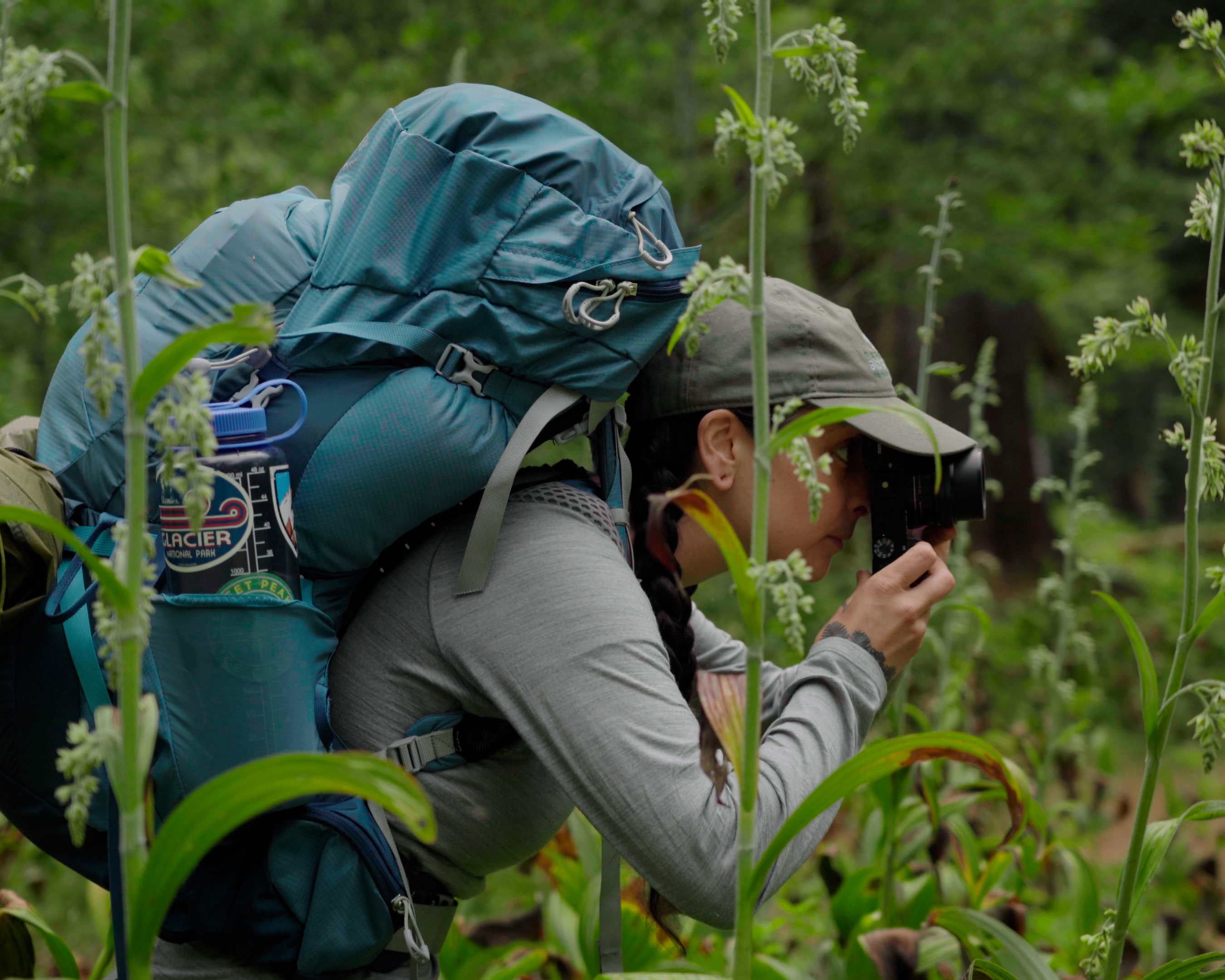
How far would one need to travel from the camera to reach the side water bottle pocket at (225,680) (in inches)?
47.7

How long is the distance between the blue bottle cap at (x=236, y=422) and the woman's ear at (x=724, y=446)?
2.21 feet

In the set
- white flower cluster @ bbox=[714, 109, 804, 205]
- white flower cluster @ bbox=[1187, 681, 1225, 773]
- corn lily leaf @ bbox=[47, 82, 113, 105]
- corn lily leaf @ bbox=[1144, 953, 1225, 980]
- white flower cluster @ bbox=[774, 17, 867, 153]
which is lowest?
corn lily leaf @ bbox=[1144, 953, 1225, 980]

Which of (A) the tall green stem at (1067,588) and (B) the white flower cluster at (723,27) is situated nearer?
(B) the white flower cluster at (723,27)

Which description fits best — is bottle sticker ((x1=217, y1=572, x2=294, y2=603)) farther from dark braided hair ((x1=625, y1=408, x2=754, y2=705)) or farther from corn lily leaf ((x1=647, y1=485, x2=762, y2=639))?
dark braided hair ((x1=625, y1=408, x2=754, y2=705))

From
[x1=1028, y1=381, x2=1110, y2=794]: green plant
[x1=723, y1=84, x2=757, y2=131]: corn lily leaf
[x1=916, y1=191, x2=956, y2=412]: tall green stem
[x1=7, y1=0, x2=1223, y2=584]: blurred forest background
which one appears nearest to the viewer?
[x1=723, y1=84, x2=757, y2=131]: corn lily leaf

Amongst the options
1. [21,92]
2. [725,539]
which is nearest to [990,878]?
[725,539]

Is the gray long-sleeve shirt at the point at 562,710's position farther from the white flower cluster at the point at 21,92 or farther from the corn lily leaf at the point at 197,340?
the white flower cluster at the point at 21,92

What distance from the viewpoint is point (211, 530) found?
119 cm

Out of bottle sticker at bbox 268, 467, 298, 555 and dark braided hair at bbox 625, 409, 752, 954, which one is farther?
dark braided hair at bbox 625, 409, 752, 954

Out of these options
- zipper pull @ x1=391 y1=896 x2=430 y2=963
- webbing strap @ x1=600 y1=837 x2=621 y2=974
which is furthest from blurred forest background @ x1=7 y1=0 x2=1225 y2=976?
zipper pull @ x1=391 y1=896 x2=430 y2=963

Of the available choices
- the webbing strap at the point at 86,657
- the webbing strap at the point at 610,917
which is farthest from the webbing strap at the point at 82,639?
the webbing strap at the point at 610,917

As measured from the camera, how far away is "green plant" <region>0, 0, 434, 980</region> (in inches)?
34.4

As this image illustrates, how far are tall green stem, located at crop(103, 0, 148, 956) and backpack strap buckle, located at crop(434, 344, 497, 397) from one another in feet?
1.68

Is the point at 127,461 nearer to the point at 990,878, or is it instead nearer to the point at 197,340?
the point at 197,340
